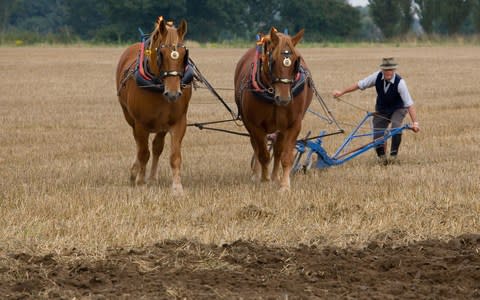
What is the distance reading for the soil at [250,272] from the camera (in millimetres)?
6516

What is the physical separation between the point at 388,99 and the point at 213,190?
3885 mm

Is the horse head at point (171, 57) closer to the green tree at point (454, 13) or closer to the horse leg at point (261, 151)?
the horse leg at point (261, 151)

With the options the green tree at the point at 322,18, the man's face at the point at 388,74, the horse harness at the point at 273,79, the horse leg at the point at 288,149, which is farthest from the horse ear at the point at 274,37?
the green tree at the point at 322,18

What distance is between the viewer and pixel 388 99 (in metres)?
13.8

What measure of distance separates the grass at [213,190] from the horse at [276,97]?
447mm

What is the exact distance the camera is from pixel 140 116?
11242 mm

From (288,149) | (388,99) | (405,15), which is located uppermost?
(388,99)

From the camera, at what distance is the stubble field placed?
6809 millimetres

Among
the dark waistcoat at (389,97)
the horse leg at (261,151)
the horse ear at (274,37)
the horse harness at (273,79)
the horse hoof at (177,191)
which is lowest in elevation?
the horse hoof at (177,191)

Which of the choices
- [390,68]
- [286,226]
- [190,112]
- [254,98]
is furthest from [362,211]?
[190,112]

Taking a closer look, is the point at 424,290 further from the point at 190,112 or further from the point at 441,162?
the point at 190,112

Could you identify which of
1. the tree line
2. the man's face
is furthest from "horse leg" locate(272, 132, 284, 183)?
the tree line

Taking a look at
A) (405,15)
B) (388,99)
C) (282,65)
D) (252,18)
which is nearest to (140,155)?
(282,65)

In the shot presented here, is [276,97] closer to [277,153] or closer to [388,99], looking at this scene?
[277,153]
